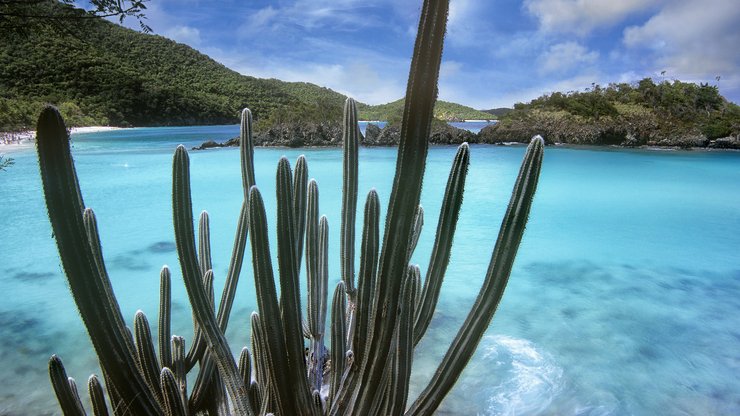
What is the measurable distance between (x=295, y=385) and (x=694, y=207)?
632 inches

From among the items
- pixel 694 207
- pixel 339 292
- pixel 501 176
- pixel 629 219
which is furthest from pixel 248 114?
pixel 501 176

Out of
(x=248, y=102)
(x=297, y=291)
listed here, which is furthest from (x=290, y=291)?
(x=248, y=102)

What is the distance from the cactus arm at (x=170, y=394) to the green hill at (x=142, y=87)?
86.4 ft

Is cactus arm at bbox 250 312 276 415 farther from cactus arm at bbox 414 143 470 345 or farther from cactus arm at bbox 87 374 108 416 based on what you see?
cactus arm at bbox 414 143 470 345

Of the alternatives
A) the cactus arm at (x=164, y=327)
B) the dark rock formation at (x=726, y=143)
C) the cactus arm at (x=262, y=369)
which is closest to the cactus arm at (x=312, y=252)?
the cactus arm at (x=262, y=369)

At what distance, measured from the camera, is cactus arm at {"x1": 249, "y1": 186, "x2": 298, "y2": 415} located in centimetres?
138

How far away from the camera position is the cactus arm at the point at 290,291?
1.41m

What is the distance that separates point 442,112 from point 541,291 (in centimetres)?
5108

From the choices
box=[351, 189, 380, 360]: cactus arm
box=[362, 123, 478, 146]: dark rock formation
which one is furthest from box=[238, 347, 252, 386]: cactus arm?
box=[362, 123, 478, 146]: dark rock formation

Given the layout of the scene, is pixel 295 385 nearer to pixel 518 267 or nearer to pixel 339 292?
pixel 339 292

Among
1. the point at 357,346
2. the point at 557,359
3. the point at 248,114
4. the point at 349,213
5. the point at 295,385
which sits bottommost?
the point at 557,359

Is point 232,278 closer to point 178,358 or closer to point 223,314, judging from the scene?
point 223,314

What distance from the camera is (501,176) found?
18.6 m

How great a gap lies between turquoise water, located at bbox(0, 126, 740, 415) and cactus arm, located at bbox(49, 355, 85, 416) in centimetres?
302
